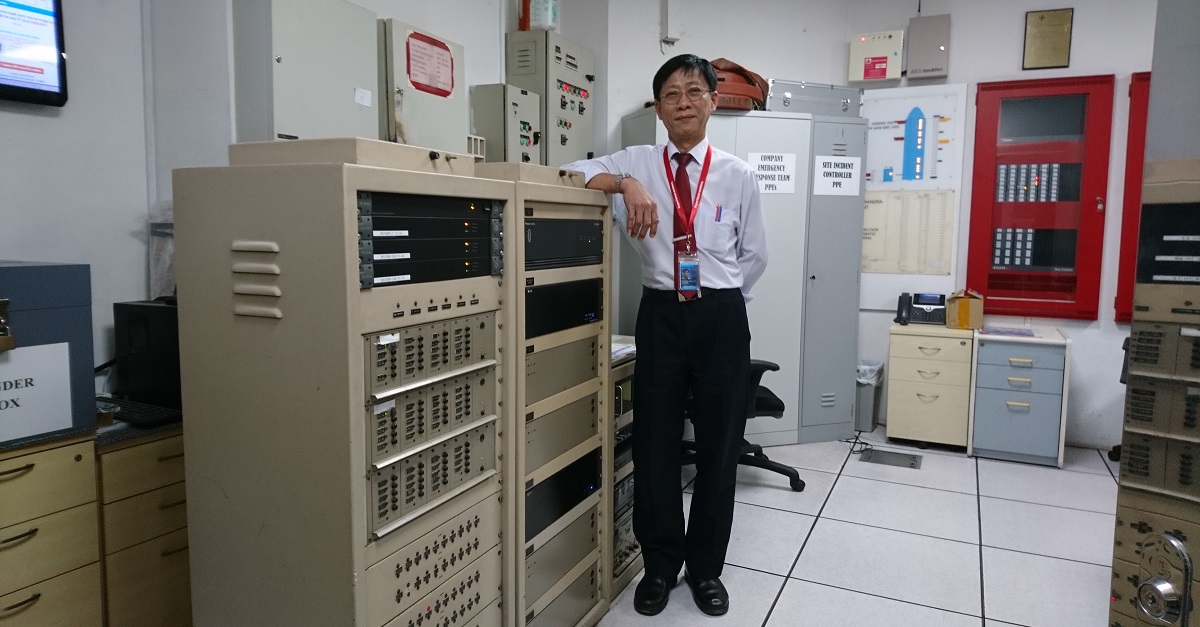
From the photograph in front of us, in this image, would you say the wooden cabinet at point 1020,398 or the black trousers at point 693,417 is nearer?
the black trousers at point 693,417

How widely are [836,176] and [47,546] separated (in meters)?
3.83

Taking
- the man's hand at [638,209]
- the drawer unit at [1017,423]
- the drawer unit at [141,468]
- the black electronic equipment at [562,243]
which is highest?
the man's hand at [638,209]

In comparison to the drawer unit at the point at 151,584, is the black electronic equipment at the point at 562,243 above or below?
above

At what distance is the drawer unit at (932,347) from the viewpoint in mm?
3963

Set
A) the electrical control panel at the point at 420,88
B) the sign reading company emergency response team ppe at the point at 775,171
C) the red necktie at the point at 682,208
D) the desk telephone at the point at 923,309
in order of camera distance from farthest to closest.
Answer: the desk telephone at the point at 923,309, the sign reading company emergency response team ppe at the point at 775,171, the electrical control panel at the point at 420,88, the red necktie at the point at 682,208

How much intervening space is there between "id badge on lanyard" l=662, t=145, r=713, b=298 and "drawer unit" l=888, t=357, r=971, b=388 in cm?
241

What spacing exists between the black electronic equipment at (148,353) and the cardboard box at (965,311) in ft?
12.6

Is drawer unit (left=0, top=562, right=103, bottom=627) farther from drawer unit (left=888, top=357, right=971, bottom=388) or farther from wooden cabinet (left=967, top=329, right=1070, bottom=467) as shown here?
wooden cabinet (left=967, top=329, right=1070, bottom=467)

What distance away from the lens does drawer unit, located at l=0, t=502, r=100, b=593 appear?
152cm

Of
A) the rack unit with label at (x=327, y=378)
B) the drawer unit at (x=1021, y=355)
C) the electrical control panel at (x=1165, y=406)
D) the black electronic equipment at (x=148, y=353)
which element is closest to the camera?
the electrical control panel at (x=1165, y=406)

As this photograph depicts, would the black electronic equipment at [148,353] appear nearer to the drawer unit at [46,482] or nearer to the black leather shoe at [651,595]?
the drawer unit at [46,482]

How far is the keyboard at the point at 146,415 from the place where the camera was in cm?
184

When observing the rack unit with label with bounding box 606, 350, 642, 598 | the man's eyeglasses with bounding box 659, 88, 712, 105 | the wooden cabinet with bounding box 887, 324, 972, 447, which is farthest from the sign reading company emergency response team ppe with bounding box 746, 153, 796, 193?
the rack unit with label with bounding box 606, 350, 642, 598

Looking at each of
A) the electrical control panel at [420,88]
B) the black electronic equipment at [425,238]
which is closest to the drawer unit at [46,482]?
the black electronic equipment at [425,238]
